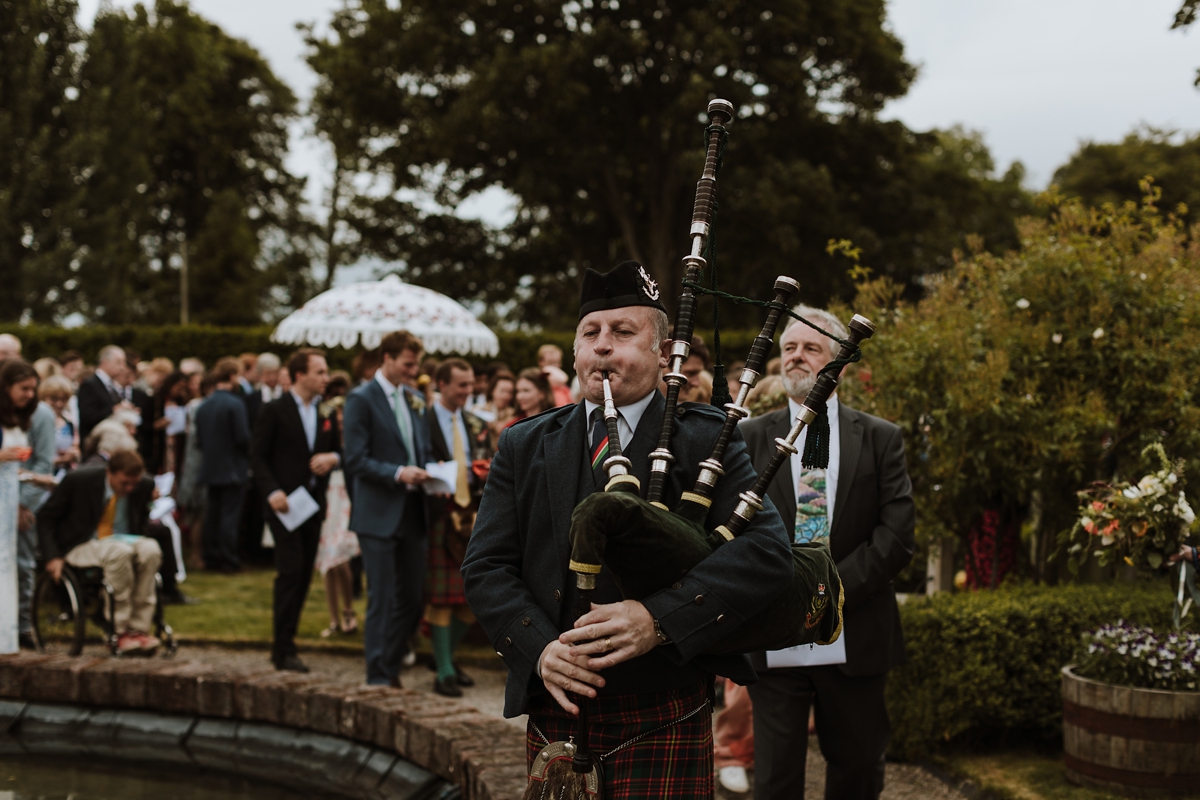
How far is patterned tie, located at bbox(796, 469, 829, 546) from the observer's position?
3820 millimetres

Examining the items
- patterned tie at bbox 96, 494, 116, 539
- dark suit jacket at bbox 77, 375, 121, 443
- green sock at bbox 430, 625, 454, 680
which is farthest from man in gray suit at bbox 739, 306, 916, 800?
dark suit jacket at bbox 77, 375, 121, 443

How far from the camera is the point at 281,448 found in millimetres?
6926

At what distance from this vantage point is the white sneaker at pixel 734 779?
4965 millimetres

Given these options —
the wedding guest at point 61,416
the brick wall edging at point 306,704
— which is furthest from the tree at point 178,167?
the brick wall edging at point 306,704

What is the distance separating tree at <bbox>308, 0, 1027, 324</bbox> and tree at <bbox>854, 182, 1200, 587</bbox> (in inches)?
514

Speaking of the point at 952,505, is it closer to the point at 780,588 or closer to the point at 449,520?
the point at 449,520

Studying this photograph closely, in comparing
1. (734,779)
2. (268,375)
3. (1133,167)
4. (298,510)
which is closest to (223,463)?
(268,375)

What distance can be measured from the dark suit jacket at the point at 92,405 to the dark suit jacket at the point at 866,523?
28.6 ft

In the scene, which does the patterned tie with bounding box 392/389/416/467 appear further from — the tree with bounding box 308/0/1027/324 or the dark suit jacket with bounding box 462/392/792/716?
the tree with bounding box 308/0/1027/324

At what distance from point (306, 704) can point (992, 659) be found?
3.33 m

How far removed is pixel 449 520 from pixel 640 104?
16399mm

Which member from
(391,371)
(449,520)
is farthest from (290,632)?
(391,371)

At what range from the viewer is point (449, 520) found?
7.11 meters

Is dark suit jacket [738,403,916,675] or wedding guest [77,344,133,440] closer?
dark suit jacket [738,403,916,675]
